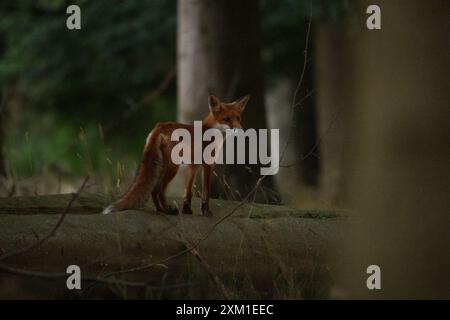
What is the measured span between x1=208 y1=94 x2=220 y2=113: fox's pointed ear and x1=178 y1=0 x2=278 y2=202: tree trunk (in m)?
2.06

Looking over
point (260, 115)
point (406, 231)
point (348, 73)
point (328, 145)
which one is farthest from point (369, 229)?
point (348, 73)

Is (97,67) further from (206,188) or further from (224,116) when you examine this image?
(206,188)

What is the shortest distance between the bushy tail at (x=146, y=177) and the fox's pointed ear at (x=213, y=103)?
498mm

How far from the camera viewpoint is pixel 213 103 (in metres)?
5.32

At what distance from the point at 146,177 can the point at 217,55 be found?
9.72 ft

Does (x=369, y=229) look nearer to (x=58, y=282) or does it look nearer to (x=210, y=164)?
(x=210, y=164)

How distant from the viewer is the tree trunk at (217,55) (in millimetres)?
7508

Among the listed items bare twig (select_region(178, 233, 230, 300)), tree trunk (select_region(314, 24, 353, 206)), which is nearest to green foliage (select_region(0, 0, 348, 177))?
tree trunk (select_region(314, 24, 353, 206))

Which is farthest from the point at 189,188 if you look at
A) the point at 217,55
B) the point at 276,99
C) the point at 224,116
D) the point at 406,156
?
the point at 276,99

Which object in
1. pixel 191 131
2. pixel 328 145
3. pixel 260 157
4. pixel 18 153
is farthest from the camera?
pixel 328 145

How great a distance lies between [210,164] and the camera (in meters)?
5.11

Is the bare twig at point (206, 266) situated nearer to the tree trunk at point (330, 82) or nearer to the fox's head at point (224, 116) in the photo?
the fox's head at point (224, 116)

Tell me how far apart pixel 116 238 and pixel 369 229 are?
151 cm

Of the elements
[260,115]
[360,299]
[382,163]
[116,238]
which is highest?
[260,115]
